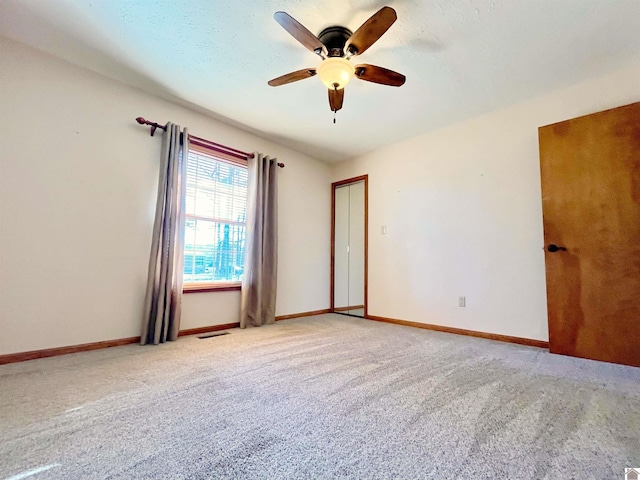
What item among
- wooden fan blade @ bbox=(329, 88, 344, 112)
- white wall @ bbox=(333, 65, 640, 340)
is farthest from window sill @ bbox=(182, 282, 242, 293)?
wooden fan blade @ bbox=(329, 88, 344, 112)

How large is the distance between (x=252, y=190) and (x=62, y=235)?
73.8 inches

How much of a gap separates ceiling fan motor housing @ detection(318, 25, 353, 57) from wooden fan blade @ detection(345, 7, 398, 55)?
0.16 m

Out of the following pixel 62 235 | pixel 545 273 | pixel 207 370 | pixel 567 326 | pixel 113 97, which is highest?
pixel 113 97

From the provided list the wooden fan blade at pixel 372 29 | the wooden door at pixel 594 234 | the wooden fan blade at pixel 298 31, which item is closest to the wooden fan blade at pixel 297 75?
the wooden fan blade at pixel 298 31

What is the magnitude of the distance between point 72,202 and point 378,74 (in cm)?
270

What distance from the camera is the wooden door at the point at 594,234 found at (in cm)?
223

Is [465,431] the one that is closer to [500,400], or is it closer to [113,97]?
[500,400]

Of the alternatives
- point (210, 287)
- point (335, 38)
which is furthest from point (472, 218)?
point (210, 287)

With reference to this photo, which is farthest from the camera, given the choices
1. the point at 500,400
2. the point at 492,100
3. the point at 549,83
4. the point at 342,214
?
the point at 342,214

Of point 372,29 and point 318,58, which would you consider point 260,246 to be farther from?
point 372,29

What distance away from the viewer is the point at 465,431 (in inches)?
50.1

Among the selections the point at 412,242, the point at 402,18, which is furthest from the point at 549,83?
the point at 412,242

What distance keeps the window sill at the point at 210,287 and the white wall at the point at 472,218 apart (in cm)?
192

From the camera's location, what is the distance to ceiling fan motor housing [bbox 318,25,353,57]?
6.66 ft
